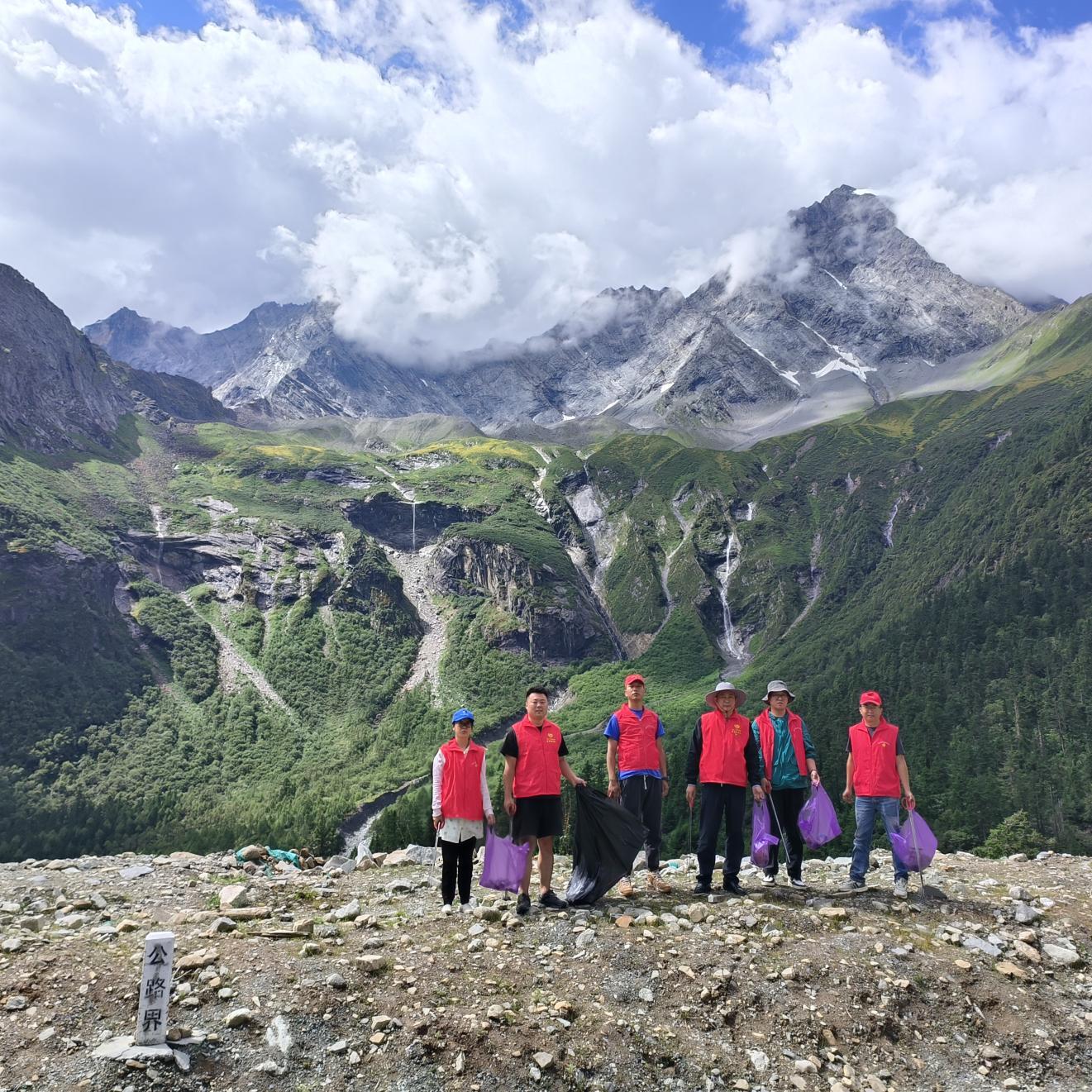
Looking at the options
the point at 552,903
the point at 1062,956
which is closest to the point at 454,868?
the point at 552,903

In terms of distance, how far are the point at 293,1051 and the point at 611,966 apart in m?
3.87

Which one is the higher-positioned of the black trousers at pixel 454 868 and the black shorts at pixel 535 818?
the black shorts at pixel 535 818

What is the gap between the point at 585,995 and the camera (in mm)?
8109

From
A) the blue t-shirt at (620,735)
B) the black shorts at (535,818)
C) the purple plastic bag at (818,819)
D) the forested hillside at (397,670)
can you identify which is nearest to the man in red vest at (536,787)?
the black shorts at (535,818)

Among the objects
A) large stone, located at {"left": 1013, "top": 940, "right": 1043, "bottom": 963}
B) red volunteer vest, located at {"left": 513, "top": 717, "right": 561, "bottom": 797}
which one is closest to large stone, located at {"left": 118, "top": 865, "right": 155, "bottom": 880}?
red volunteer vest, located at {"left": 513, "top": 717, "right": 561, "bottom": 797}

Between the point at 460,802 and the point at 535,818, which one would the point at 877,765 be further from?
the point at 460,802

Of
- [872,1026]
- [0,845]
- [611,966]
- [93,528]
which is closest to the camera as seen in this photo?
[872,1026]

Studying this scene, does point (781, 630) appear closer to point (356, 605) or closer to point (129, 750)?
point (356, 605)

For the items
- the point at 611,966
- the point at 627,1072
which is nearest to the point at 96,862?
the point at 611,966

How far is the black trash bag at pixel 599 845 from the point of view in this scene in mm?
10977

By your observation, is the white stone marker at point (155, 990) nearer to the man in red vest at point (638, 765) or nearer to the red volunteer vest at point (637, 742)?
the man in red vest at point (638, 765)

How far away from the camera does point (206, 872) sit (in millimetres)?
15148

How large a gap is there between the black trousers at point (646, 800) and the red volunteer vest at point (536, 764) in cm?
140

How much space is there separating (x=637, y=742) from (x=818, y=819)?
371cm
